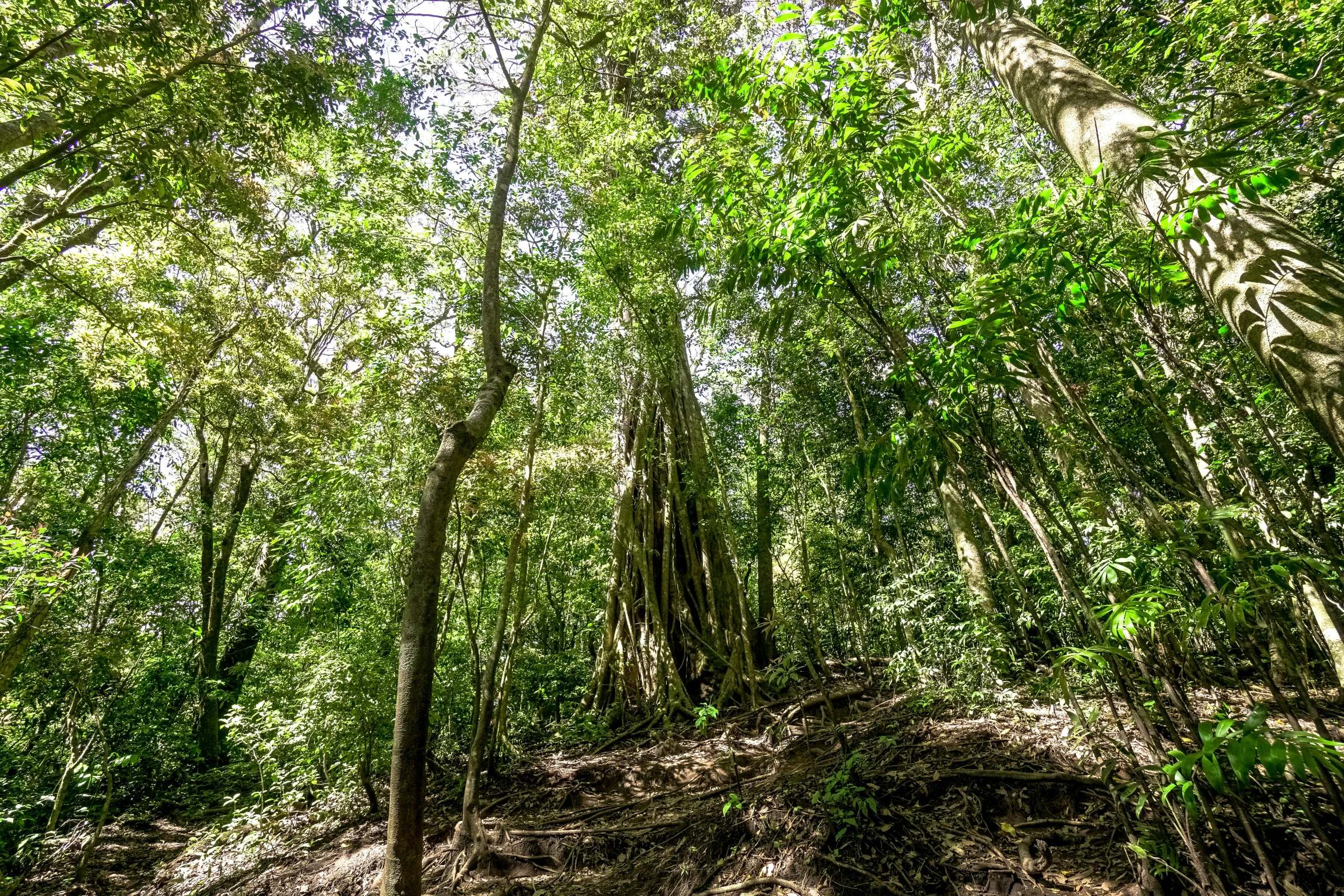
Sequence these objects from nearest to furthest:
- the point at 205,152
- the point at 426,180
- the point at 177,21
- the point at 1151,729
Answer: the point at 1151,729
the point at 177,21
the point at 205,152
the point at 426,180

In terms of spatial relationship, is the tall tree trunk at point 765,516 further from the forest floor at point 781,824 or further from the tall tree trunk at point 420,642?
the tall tree trunk at point 420,642

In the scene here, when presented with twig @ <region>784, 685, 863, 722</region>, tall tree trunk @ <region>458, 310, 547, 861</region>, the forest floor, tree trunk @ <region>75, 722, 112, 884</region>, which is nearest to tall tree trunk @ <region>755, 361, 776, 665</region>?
twig @ <region>784, 685, 863, 722</region>

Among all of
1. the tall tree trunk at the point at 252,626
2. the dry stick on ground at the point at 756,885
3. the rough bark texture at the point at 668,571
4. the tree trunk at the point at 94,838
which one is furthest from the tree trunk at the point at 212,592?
the dry stick on ground at the point at 756,885

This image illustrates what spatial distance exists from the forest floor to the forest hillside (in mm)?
37

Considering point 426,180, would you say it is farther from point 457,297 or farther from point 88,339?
point 88,339

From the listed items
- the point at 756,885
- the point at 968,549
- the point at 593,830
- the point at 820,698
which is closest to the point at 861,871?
the point at 756,885

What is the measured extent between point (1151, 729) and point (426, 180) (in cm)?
660

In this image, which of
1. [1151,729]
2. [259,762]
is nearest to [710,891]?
[1151,729]

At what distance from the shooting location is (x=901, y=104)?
2797 mm

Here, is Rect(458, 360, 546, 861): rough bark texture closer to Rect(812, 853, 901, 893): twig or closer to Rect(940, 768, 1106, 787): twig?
Rect(812, 853, 901, 893): twig

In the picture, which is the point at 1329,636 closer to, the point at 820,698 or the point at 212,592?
the point at 820,698

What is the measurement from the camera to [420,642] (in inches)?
116

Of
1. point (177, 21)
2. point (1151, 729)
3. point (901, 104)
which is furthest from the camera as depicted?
point (177, 21)

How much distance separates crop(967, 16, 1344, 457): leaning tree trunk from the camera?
1609 mm
